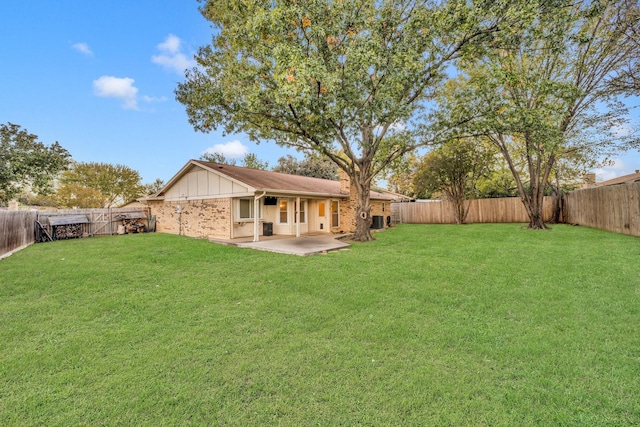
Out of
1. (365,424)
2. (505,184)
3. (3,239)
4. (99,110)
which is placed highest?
(99,110)

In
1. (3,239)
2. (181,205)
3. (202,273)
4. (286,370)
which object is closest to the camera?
(286,370)

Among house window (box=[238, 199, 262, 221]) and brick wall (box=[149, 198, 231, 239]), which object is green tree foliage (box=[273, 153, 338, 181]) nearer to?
brick wall (box=[149, 198, 231, 239])

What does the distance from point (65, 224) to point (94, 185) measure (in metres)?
19.3

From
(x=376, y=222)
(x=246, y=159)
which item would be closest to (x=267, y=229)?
(x=376, y=222)

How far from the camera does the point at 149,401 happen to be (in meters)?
2.46

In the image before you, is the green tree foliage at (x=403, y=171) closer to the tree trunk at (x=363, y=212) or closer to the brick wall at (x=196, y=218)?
the tree trunk at (x=363, y=212)

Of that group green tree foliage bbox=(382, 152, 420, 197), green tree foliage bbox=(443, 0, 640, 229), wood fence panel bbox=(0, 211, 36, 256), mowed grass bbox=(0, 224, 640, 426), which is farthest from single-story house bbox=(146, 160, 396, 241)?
green tree foliage bbox=(443, 0, 640, 229)

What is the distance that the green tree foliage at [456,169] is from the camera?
1928 cm

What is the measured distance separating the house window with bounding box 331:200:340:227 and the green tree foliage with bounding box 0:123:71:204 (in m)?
14.6

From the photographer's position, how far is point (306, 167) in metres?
30.0

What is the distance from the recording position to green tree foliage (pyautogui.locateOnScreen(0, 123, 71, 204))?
13.9 metres

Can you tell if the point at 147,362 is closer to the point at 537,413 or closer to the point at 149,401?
the point at 149,401

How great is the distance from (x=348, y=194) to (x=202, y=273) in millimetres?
10488

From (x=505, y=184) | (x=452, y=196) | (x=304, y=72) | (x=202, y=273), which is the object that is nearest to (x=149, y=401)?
(x=202, y=273)
